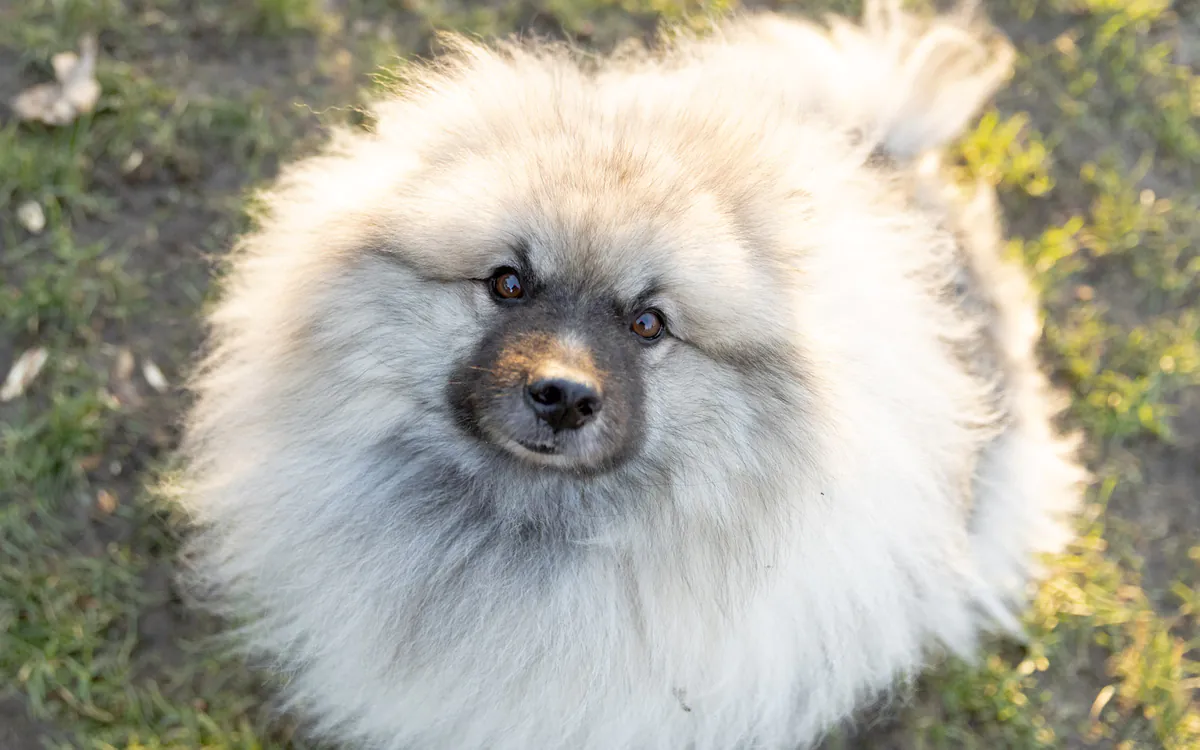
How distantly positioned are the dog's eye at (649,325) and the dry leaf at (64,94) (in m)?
2.16

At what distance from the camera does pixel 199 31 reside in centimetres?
315

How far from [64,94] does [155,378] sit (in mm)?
962

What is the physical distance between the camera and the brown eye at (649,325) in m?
1.71

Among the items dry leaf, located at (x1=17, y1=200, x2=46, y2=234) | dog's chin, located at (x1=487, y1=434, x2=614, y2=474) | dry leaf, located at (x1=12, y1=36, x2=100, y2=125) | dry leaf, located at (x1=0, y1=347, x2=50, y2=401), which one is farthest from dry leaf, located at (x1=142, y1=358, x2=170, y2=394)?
dog's chin, located at (x1=487, y1=434, x2=614, y2=474)

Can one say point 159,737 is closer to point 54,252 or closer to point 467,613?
point 467,613

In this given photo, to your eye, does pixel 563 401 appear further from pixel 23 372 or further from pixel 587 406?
pixel 23 372

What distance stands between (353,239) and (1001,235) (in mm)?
2323

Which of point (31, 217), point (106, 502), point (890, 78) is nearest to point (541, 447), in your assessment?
point (890, 78)

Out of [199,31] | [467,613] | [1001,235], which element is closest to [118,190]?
[199,31]

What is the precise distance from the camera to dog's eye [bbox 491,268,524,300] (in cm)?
170

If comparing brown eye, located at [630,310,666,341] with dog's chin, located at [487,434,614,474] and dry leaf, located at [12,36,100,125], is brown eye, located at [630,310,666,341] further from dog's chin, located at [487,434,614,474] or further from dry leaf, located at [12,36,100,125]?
dry leaf, located at [12,36,100,125]

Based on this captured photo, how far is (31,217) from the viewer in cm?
285

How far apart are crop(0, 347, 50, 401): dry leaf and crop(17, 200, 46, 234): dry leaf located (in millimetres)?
389

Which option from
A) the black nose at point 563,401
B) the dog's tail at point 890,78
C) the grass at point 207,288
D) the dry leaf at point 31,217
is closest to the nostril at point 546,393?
the black nose at point 563,401
